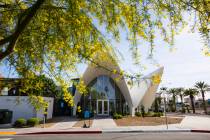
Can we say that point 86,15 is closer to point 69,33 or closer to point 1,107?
point 69,33

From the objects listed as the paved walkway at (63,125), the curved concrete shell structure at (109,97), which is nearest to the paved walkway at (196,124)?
the paved walkway at (63,125)

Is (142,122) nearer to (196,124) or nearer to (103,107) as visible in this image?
(196,124)

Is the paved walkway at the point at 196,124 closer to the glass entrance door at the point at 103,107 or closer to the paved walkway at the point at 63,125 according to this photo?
the paved walkway at the point at 63,125

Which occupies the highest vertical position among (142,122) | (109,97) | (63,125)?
(109,97)

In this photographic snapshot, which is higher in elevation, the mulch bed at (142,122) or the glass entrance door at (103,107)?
the glass entrance door at (103,107)

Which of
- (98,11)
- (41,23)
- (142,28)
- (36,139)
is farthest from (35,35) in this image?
(36,139)

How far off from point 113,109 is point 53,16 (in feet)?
114

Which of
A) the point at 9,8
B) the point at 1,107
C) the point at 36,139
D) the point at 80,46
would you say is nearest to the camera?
the point at 80,46

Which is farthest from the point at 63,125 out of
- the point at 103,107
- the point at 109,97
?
the point at 109,97

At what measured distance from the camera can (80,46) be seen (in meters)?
3.63

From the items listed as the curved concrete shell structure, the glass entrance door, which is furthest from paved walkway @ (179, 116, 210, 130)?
the glass entrance door

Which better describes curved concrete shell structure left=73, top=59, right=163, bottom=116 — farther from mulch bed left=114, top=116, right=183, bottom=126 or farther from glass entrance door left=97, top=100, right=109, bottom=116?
mulch bed left=114, top=116, right=183, bottom=126

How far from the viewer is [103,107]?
37.4 m

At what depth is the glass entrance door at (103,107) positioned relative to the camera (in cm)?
3738
